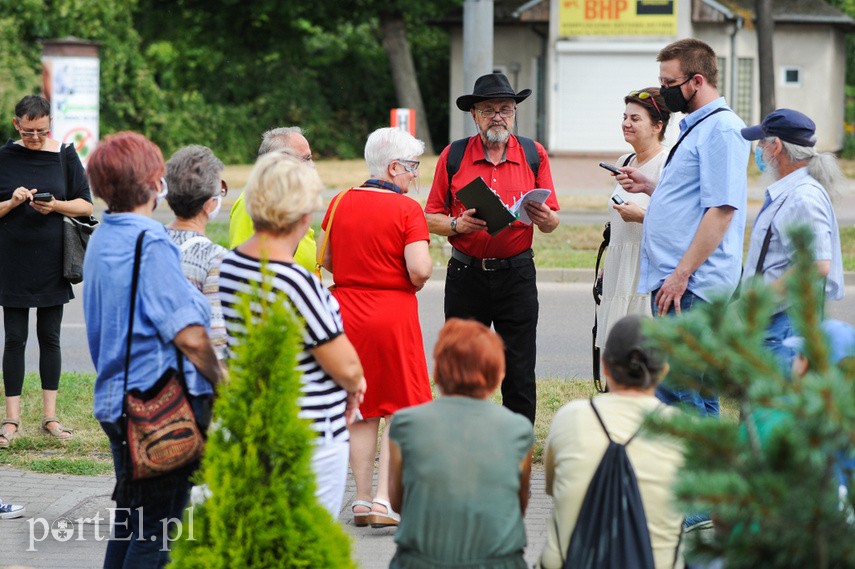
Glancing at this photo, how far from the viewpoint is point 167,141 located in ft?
101

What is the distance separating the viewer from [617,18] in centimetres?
3234

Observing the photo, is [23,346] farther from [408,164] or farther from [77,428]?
[408,164]

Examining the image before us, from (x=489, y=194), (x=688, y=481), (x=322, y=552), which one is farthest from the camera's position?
(x=489, y=194)

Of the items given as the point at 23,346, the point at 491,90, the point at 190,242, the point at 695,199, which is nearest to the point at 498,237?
the point at 491,90

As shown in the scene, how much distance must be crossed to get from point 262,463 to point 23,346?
3985 mm

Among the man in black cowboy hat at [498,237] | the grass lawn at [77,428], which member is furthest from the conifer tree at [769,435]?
the man in black cowboy hat at [498,237]

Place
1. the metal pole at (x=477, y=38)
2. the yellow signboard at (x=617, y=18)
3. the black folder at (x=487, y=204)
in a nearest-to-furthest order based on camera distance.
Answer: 1. the black folder at (x=487, y=204)
2. the metal pole at (x=477, y=38)
3. the yellow signboard at (x=617, y=18)

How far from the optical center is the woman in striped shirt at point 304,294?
12.0 feet

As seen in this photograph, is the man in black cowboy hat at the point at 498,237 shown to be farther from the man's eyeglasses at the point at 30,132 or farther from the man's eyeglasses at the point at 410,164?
the man's eyeglasses at the point at 30,132

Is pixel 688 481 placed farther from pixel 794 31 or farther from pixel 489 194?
pixel 794 31

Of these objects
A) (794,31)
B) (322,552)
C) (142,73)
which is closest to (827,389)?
(322,552)

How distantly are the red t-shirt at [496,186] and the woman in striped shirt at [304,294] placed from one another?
2.32 meters

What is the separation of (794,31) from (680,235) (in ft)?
104

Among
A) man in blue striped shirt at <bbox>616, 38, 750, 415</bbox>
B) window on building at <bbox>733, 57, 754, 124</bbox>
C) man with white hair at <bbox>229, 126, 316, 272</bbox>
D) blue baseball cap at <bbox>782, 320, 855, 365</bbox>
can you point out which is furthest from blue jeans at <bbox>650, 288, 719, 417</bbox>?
window on building at <bbox>733, 57, 754, 124</bbox>
